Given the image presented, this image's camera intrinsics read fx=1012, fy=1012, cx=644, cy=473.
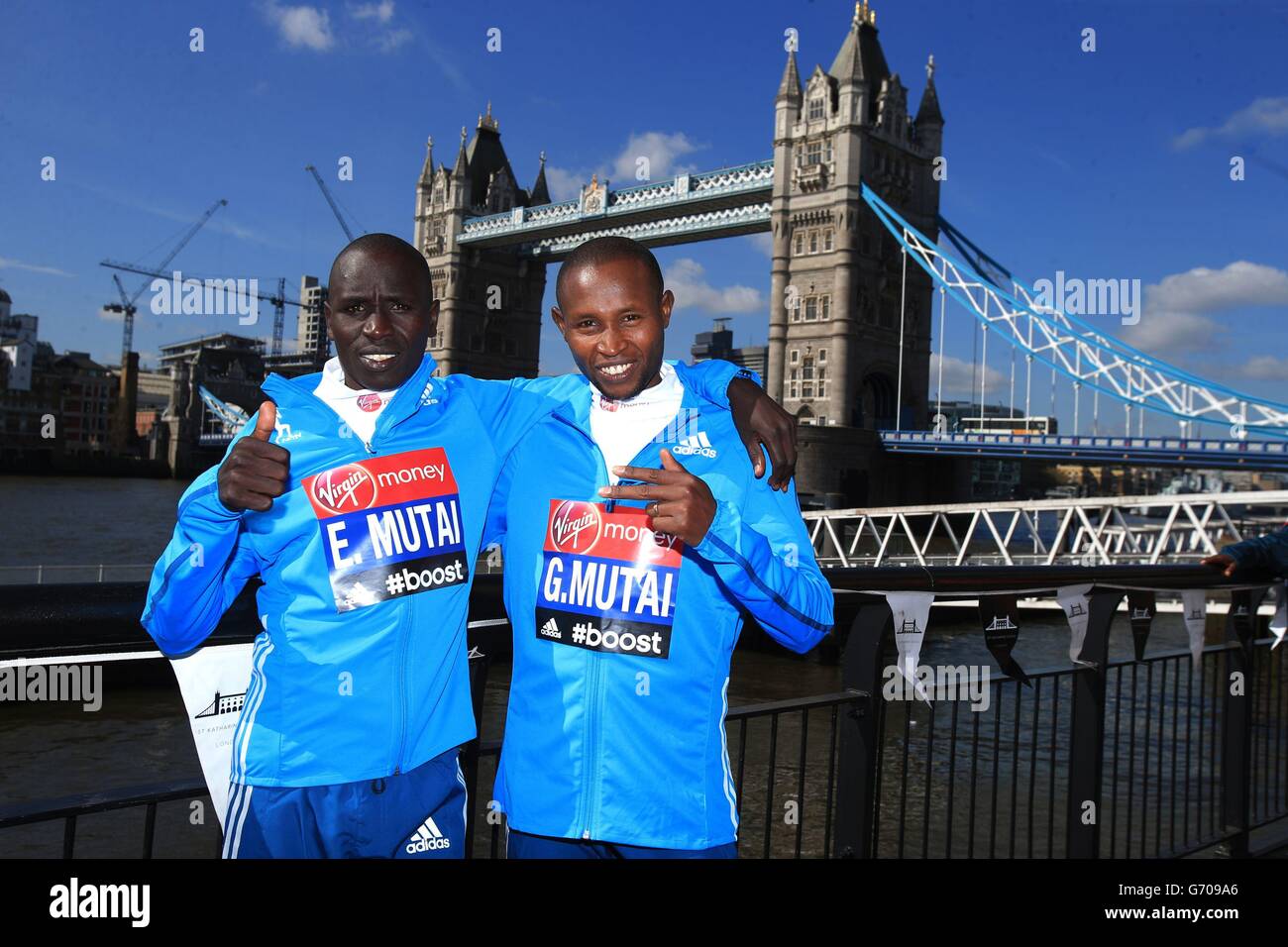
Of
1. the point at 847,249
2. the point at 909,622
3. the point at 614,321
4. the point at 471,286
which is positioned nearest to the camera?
the point at 614,321

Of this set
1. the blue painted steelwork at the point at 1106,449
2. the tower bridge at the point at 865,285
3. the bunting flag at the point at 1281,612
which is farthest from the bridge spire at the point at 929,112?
the bunting flag at the point at 1281,612

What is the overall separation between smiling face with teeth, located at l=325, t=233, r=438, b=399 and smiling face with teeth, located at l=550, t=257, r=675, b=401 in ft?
0.98

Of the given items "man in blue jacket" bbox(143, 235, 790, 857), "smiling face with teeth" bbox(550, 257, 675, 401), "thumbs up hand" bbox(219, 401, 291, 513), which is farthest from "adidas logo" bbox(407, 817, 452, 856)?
"smiling face with teeth" bbox(550, 257, 675, 401)

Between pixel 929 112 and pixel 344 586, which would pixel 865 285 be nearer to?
pixel 929 112

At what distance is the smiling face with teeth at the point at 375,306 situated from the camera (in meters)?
2.05

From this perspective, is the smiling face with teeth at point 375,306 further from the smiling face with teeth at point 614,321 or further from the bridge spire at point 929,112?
the bridge spire at point 929,112

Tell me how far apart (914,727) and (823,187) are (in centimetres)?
4065

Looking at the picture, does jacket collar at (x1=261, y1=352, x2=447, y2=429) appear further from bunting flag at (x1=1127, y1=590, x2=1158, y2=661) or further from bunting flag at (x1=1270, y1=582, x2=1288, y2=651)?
bunting flag at (x1=1270, y1=582, x2=1288, y2=651)

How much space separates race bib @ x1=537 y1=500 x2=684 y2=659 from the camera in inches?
75.0

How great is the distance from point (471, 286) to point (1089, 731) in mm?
74559

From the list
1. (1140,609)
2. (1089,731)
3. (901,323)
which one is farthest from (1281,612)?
(901,323)

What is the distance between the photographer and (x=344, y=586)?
1.91 metres

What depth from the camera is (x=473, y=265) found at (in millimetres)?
76062

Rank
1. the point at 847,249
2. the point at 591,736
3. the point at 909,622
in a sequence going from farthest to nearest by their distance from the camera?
the point at 847,249, the point at 909,622, the point at 591,736
